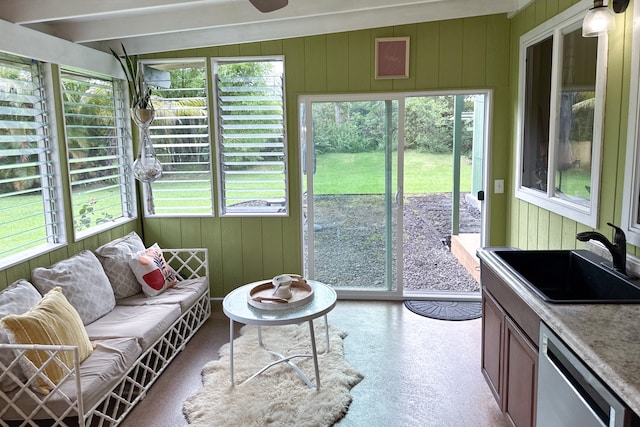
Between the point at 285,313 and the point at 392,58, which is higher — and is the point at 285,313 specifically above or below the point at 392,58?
below

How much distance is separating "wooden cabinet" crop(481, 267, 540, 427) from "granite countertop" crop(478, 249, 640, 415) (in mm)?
147

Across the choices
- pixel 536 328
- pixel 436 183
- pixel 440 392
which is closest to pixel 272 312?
pixel 440 392

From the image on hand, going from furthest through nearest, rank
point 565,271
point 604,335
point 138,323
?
1. point 138,323
2. point 565,271
3. point 604,335

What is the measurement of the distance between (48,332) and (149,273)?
A: 1.31m

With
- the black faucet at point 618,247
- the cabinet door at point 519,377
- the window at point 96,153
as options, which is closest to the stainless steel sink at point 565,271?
the black faucet at point 618,247

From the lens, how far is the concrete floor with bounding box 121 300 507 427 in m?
2.67

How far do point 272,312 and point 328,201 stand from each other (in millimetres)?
1867

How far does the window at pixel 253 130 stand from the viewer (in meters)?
4.32

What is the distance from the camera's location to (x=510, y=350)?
7.50ft

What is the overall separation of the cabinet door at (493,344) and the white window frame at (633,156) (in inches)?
28.6

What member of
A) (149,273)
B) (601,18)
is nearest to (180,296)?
(149,273)

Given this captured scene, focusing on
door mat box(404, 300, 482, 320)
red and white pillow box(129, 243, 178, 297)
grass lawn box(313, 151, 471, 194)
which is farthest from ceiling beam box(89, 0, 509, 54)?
door mat box(404, 300, 482, 320)

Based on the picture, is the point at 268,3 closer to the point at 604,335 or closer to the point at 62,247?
the point at 604,335

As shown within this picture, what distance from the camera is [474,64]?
411 cm
